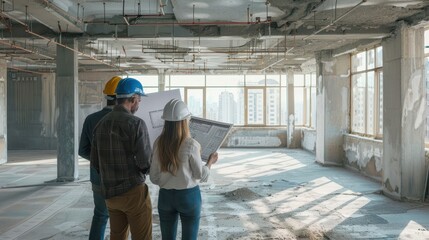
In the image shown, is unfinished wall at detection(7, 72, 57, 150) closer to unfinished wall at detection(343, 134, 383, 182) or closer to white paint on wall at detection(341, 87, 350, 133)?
white paint on wall at detection(341, 87, 350, 133)

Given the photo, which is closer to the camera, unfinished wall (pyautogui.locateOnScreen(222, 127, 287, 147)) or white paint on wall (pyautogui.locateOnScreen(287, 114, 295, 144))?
white paint on wall (pyautogui.locateOnScreen(287, 114, 295, 144))

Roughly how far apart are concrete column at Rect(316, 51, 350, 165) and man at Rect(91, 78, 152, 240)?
9971mm

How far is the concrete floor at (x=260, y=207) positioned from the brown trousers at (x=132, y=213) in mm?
2227

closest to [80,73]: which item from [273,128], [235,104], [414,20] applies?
[235,104]

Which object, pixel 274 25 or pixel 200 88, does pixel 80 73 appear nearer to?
pixel 200 88

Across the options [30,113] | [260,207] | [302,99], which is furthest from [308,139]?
[30,113]

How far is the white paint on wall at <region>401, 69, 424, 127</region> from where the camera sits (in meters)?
7.51

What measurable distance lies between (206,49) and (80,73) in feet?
23.8

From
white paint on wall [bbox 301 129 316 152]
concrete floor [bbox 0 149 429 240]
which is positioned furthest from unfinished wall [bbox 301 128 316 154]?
concrete floor [bbox 0 149 429 240]

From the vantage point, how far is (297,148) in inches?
679

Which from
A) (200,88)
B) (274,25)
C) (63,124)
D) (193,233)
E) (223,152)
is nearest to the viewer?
(193,233)

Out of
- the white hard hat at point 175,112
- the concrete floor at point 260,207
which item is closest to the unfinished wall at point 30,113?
the concrete floor at point 260,207

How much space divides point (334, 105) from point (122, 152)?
10.2 meters

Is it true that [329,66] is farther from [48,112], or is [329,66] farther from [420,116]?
[48,112]
